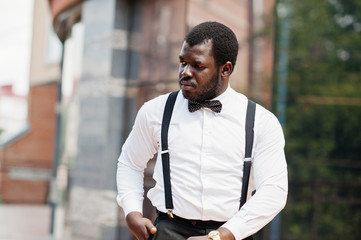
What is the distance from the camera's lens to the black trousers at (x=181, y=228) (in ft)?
7.64

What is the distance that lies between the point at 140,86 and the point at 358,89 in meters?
3.83

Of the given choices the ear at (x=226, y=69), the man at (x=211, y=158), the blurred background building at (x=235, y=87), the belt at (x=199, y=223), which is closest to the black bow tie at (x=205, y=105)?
the man at (x=211, y=158)

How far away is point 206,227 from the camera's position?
2324 mm

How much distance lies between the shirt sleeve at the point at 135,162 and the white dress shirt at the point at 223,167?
89 mm

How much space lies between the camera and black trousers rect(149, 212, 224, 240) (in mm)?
2328

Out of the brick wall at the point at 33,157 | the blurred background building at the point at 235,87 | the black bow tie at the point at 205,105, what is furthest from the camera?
the brick wall at the point at 33,157

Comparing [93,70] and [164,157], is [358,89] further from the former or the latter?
[164,157]

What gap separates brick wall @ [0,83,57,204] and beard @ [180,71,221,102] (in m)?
16.5

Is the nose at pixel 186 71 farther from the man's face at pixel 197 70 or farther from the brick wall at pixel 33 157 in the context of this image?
the brick wall at pixel 33 157

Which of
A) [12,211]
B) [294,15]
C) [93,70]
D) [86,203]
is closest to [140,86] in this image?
[93,70]

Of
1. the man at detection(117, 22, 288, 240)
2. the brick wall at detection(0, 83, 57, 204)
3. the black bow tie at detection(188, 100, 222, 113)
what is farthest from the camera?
the brick wall at detection(0, 83, 57, 204)

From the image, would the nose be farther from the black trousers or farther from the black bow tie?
the black trousers

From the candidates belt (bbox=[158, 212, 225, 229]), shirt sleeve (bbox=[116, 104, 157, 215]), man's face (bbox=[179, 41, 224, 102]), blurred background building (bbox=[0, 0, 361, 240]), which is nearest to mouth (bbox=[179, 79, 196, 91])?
man's face (bbox=[179, 41, 224, 102])

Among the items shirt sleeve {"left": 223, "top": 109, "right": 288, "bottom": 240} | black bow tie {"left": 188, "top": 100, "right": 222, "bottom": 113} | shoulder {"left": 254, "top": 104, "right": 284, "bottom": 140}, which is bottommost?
shirt sleeve {"left": 223, "top": 109, "right": 288, "bottom": 240}
